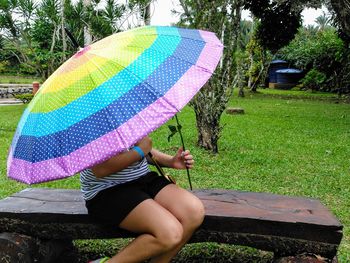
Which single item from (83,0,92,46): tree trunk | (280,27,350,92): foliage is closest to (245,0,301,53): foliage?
(280,27,350,92): foliage

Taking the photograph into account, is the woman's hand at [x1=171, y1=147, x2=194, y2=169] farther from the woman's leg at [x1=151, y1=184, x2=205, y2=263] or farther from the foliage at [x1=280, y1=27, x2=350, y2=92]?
the foliage at [x1=280, y1=27, x2=350, y2=92]

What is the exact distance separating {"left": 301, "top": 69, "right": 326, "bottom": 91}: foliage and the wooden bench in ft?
78.4

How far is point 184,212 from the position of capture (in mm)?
2570

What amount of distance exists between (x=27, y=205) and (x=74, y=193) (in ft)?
1.11

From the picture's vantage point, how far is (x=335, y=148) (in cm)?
761

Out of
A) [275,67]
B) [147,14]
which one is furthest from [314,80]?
[147,14]

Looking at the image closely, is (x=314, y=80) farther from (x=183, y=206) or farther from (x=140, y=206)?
(x=140, y=206)

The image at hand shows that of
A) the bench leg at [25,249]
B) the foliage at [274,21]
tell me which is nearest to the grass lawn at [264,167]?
the bench leg at [25,249]

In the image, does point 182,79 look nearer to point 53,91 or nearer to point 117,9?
point 53,91

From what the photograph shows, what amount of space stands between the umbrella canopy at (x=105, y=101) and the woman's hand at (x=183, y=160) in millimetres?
646

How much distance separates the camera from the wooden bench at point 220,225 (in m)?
2.59

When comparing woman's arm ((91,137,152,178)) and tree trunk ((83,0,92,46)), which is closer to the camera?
woman's arm ((91,137,152,178))

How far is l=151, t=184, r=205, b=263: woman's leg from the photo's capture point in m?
2.56

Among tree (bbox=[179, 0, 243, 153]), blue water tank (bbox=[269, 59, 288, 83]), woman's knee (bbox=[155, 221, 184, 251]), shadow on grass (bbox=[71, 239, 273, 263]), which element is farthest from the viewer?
blue water tank (bbox=[269, 59, 288, 83])
